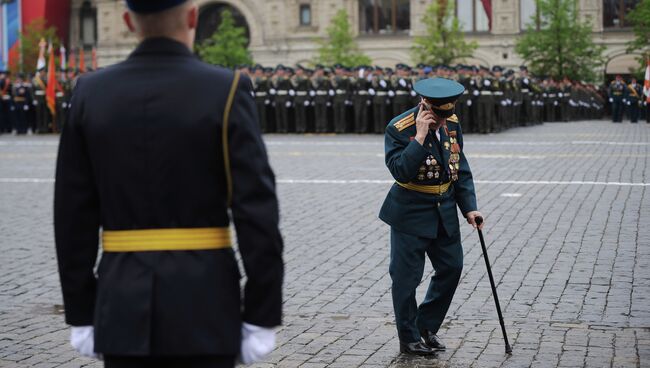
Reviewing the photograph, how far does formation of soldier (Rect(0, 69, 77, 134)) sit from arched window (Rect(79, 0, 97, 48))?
36439mm

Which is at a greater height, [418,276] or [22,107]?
[22,107]

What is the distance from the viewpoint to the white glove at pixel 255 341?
3.61m

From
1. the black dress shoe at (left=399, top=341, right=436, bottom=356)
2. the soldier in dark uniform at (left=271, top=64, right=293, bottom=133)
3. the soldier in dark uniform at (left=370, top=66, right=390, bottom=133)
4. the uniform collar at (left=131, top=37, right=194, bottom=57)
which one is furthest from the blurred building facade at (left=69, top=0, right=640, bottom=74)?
the uniform collar at (left=131, top=37, right=194, bottom=57)

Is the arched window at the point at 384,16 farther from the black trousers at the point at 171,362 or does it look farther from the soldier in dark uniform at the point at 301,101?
the black trousers at the point at 171,362

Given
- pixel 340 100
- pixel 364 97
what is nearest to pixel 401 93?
pixel 364 97

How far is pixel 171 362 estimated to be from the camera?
3629 millimetres

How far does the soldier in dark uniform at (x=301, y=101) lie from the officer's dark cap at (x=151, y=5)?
103ft

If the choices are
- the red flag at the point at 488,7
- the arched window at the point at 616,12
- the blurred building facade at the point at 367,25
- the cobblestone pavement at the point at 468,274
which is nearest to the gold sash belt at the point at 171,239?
the cobblestone pavement at the point at 468,274

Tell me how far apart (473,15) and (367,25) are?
6.65 metres

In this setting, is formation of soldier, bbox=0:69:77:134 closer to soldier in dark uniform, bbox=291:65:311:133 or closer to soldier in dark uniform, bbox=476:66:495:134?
soldier in dark uniform, bbox=291:65:311:133

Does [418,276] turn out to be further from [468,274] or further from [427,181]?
[468,274]

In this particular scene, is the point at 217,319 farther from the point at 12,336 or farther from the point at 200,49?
the point at 200,49

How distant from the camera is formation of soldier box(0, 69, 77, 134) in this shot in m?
37.7

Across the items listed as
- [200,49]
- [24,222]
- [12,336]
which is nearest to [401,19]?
[200,49]
